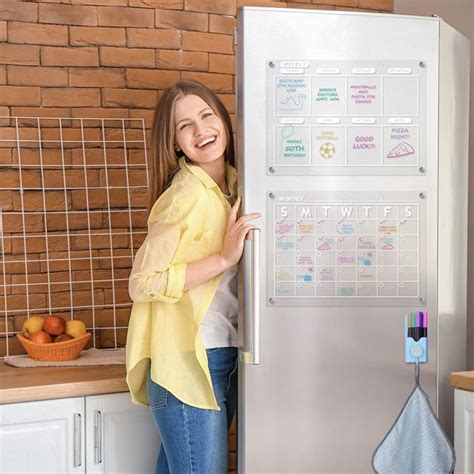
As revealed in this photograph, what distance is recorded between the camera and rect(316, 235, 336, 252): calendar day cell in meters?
2.35

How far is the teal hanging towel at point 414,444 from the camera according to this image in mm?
2301

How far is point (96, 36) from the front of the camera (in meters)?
3.04

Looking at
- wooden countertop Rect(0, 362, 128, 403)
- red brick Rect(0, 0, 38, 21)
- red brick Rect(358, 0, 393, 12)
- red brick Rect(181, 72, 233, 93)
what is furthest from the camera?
red brick Rect(358, 0, 393, 12)

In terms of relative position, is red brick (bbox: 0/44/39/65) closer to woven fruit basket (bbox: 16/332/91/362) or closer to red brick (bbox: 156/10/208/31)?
red brick (bbox: 156/10/208/31)

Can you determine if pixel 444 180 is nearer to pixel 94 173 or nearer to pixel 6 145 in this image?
pixel 94 173

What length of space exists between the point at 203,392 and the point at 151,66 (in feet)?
4.18

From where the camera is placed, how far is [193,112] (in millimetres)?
2393

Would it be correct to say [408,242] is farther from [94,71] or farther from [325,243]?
[94,71]

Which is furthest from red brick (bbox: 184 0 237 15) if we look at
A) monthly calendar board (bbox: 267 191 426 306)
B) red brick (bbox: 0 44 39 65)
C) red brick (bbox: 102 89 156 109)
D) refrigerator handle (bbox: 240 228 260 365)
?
refrigerator handle (bbox: 240 228 260 365)

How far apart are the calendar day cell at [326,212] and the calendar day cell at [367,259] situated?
0.40 ft

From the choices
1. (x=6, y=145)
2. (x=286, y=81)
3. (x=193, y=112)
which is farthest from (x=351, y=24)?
(x=6, y=145)

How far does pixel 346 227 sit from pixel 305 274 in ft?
0.53

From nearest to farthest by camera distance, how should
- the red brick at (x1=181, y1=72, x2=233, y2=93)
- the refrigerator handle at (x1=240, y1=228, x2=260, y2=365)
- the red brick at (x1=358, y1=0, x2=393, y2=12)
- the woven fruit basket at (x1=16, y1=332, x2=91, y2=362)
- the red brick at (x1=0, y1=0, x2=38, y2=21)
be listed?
1. the refrigerator handle at (x1=240, y1=228, x2=260, y2=365)
2. the woven fruit basket at (x1=16, y1=332, x2=91, y2=362)
3. the red brick at (x1=0, y1=0, x2=38, y2=21)
4. the red brick at (x1=181, y1=72, x2=233, y2=93)
5. the red brick at (x1=358, y1=0, x2=393, y2=12)

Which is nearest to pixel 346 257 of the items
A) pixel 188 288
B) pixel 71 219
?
pixel 188 288
